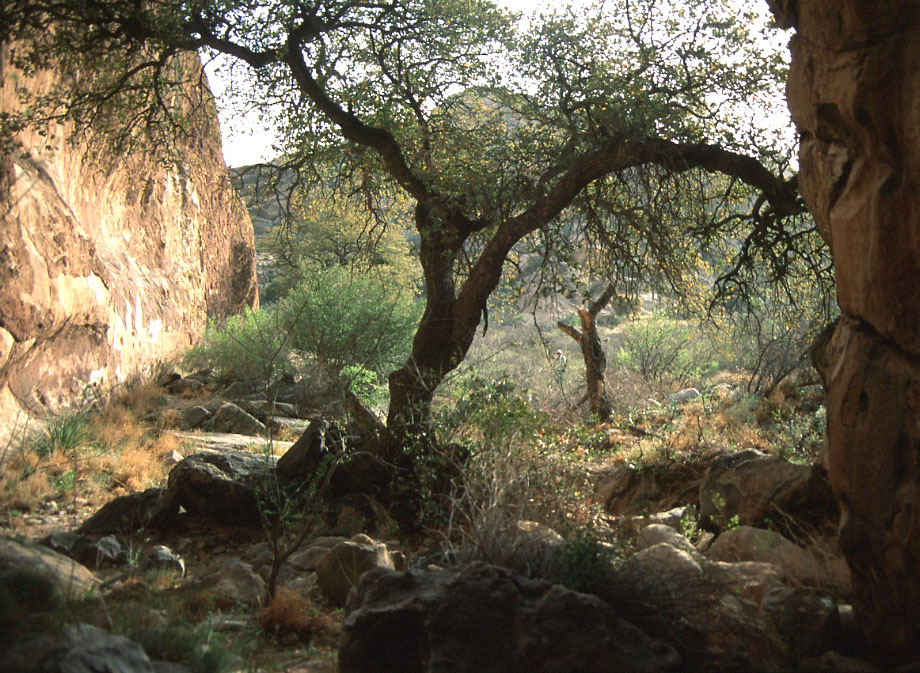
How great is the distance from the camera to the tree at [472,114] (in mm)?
7176

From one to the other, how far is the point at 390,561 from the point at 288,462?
2.22m

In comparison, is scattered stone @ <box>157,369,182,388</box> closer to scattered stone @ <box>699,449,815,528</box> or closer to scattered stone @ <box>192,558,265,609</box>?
scattered stone @ <box>192,558,265,609</box>

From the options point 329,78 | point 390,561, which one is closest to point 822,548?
point 390,561

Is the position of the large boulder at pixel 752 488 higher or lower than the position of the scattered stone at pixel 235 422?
higher

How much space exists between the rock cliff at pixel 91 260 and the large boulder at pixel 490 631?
251 inches

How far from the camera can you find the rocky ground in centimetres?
314

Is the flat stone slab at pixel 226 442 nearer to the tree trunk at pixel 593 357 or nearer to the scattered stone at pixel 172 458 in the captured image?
the scattered stone at pixel 172 458

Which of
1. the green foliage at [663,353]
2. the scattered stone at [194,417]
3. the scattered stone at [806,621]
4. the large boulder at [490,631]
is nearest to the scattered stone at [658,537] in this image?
the scattered stone at [806,621]

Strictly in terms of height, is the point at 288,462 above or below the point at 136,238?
below

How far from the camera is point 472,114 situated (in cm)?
925

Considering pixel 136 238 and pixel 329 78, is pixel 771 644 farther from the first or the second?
pixel 136 238

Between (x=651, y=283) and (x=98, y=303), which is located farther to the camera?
(x=98, y=303)

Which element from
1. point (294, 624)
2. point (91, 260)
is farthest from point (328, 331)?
point (294, 624)

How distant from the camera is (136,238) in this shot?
14602mm
